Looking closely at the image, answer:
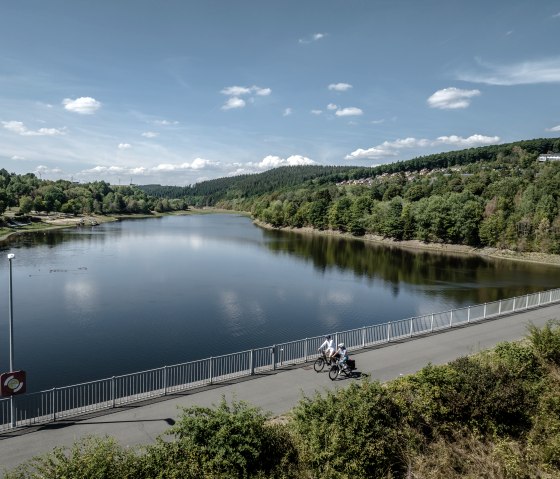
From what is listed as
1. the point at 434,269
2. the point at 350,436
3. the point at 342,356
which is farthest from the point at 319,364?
the point at 434,269

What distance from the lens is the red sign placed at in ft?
49.5

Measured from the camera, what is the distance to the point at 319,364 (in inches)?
787

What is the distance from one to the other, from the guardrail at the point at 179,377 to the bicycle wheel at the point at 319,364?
105cm

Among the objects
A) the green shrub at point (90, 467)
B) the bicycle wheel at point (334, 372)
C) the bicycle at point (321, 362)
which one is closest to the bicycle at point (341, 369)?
the bicycle wheel at point (334, 372)

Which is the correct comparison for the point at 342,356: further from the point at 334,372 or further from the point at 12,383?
the point at 12,383

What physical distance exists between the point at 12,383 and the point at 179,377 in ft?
27.9

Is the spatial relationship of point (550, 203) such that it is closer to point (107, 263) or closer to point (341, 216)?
point (341, 216)

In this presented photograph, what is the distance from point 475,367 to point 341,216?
357ft

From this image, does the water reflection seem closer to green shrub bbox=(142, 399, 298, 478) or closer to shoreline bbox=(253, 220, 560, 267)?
shoreline bbox=(253, 220, 560, 267)

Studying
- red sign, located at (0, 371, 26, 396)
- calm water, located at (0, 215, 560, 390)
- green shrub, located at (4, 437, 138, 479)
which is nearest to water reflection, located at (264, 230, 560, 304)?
calm water, located at (0, 215, 560, 390)

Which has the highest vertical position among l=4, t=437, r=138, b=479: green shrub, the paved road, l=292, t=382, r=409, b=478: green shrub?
l=4, t=437, r=138, b=479: green shrub

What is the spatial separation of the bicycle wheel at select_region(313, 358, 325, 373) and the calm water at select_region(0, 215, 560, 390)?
34.6ft

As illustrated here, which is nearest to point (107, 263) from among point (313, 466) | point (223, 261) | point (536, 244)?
point (223, 261)

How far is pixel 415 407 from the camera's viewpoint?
48.4 feet
